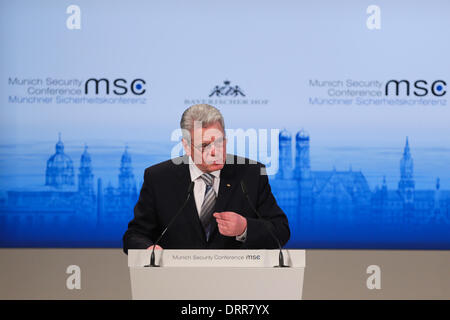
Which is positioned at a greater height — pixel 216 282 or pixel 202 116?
pixel 202 116

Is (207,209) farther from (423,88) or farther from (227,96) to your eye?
(423,88)

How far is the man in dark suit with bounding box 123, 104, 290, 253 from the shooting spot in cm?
270

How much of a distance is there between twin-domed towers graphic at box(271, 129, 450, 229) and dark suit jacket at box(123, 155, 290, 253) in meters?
1.50

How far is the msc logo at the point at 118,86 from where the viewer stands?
171 inches

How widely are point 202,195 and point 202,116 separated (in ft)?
1.27

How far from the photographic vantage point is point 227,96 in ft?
14.2

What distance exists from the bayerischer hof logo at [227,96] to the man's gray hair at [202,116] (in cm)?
158

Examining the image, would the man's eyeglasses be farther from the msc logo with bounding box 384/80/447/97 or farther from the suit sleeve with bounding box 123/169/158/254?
the msc logo with bounding box 384/80/447/97

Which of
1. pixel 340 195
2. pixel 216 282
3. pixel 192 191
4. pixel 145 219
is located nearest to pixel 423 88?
pixel 340 195

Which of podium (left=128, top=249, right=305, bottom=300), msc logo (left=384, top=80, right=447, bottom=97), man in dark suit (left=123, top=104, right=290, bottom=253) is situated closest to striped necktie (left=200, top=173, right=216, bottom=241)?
man in dark suit (left=123, top=104, right=290, bottom=253)

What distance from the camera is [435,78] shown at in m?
4.36

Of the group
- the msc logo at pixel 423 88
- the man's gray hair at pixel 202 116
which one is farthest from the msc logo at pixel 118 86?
the msc logo at pixel 423 88

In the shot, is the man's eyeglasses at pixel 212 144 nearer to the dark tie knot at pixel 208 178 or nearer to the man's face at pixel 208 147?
the man's face at pixel 208 147

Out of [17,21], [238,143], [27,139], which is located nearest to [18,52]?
[17,21]
